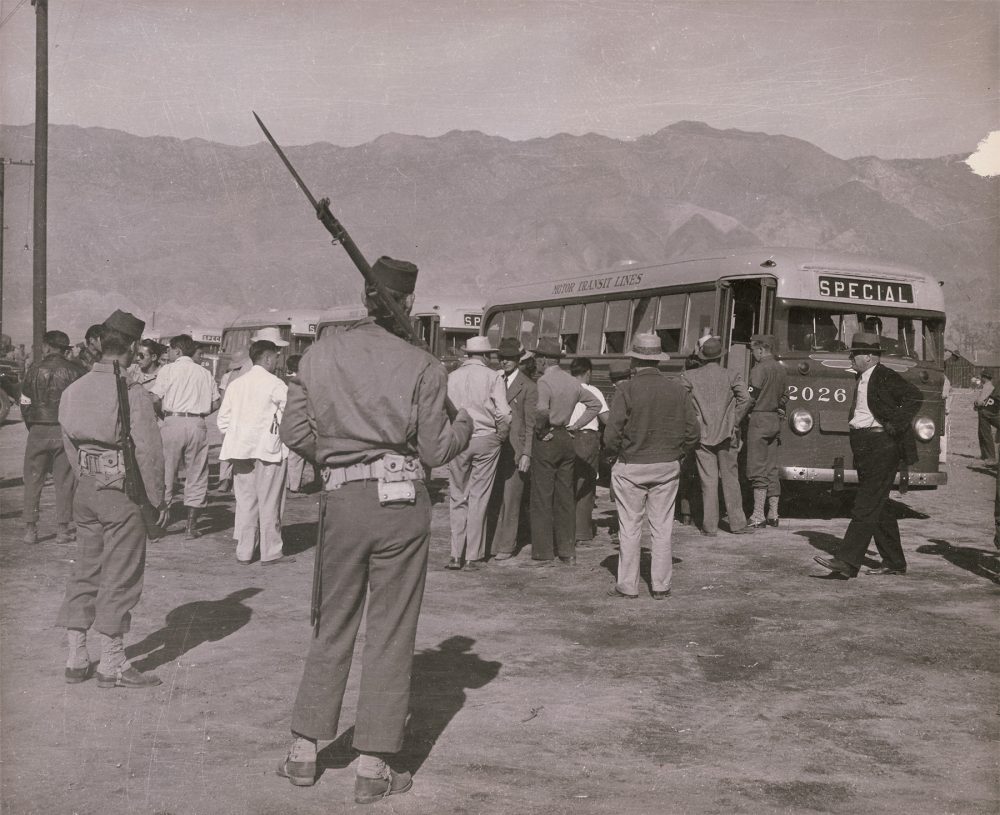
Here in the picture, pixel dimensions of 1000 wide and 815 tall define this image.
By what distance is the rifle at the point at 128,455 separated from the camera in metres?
5.69

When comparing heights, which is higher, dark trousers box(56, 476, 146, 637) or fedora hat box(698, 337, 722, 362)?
fedora hat box(698, 337, 722, 362)

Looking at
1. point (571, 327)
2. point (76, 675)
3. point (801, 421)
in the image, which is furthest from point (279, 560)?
point (571, 327)

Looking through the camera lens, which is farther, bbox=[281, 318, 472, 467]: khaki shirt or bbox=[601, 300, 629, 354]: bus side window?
bbox=[601, 300, 629, 354]: bus side window

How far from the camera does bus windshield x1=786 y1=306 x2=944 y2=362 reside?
1195cm

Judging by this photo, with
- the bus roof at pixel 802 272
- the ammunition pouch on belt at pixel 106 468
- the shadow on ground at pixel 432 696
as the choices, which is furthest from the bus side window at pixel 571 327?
the ammunition pouch on belt at pixel 106 468

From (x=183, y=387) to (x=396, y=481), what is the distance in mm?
7126

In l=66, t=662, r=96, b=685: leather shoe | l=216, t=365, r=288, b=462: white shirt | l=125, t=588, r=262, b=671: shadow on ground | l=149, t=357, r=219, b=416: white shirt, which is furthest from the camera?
l=149, t=357, r=219, b=416: white shirt

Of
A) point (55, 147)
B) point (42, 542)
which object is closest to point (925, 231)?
point (55, 147)

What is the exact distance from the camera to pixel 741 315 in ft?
41.3

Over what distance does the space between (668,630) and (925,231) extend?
151905 millimetres

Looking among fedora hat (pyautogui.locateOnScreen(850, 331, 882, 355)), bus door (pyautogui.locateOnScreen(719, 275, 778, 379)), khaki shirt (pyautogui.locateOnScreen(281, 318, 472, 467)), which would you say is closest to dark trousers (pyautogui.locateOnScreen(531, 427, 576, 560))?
fedora hat (pyautogui.locateOnScreen(850, 331, 882, 355))

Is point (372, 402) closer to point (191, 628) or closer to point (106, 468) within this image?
point (106, 468)

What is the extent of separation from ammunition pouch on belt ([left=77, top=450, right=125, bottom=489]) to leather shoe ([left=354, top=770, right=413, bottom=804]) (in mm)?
2308

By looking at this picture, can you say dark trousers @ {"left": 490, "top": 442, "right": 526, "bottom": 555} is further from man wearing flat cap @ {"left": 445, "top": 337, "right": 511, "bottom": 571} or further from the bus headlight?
the bus headlight
